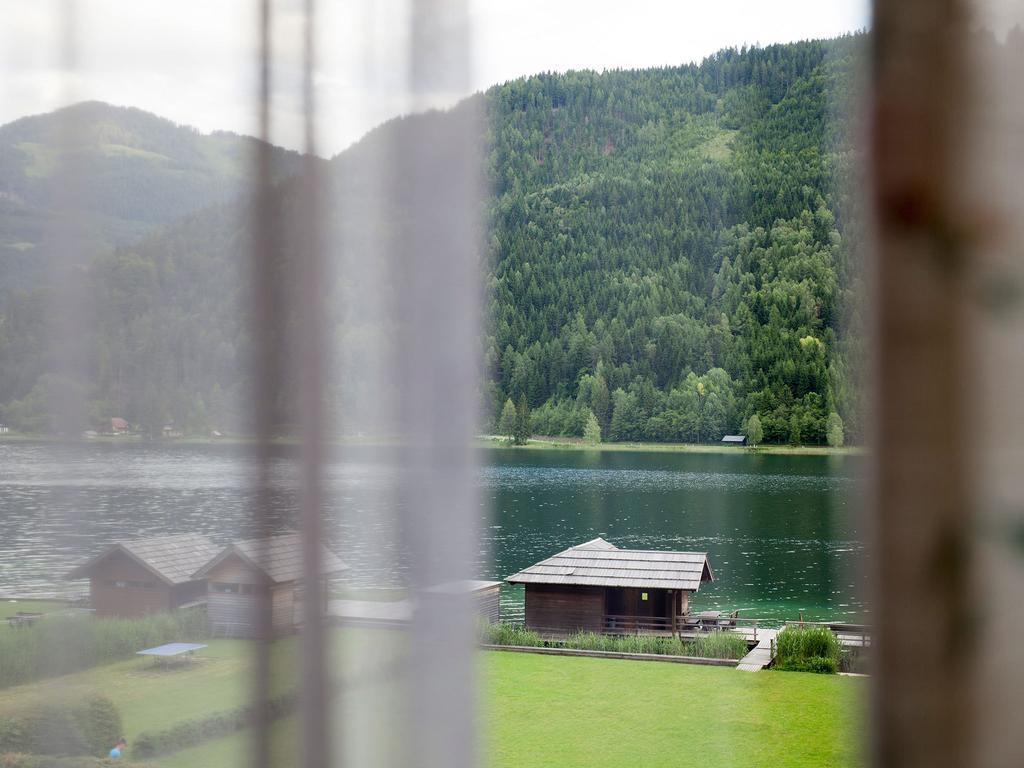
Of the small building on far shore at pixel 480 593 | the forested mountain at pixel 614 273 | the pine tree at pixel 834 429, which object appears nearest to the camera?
the small building on far shore at pixel 480 593

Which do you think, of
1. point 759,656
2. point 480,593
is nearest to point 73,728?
point 480,593

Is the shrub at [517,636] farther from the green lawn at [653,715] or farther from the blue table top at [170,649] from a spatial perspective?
the blue table top at [170,649]

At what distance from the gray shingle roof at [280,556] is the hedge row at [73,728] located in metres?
0.20

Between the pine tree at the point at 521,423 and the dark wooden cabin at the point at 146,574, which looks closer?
the dark wooden cabin at the point at 146,574

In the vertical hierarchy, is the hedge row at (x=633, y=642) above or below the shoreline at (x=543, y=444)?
below

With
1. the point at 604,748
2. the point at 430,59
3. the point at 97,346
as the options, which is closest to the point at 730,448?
the point at 604,748

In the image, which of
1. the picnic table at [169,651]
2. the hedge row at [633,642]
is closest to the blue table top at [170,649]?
the picnic table at [169,651]

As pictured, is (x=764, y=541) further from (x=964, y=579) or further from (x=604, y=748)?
(x=964, y=579)

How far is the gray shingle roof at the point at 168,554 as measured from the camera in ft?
2.90

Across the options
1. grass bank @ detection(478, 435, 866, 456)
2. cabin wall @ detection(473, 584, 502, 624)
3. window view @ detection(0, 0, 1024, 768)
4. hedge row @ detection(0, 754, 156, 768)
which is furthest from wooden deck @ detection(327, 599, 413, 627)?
grass bank @ detection(478, 435, 866, 456)

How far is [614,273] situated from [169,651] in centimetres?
74

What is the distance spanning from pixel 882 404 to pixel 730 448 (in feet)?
2.25

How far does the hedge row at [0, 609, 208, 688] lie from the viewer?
881 millimetres

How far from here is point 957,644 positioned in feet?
1.53
